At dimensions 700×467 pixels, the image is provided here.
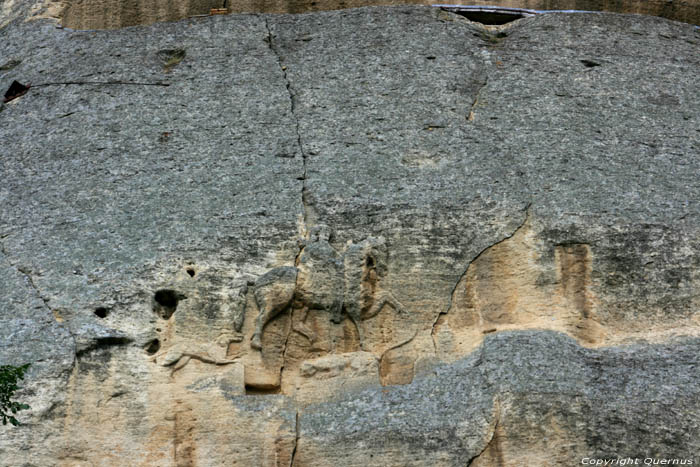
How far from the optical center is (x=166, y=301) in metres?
8.31

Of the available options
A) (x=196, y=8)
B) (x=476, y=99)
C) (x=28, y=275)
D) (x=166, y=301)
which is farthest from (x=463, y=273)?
(x=196, y=8)

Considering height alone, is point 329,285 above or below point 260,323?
above

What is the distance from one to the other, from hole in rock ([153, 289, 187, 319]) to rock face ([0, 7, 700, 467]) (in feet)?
0.05

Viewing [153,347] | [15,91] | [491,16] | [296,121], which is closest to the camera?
[153,347]

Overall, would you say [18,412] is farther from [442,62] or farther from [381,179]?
[442,62]

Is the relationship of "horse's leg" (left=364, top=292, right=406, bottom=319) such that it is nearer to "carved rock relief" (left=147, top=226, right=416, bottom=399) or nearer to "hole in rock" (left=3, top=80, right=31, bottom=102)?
"carved rock relief" (left=147, top=226, right=416, bottom=399)

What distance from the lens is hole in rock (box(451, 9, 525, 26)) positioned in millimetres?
11125

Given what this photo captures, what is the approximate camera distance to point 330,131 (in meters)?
9.45

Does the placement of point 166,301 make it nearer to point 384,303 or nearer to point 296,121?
point 384,303

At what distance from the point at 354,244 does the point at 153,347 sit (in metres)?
1.78

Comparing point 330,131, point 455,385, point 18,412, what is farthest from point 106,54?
point 455,385

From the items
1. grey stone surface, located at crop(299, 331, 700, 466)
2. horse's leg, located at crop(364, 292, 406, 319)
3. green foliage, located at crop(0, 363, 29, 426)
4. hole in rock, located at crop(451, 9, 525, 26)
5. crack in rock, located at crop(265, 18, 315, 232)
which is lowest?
grey stone surface, located at crop(299, 331, 700, 466)

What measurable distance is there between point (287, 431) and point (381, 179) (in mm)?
2438

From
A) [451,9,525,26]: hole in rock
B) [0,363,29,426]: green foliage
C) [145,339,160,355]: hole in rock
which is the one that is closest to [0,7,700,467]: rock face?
[145,339,160,355]: hole in rock
